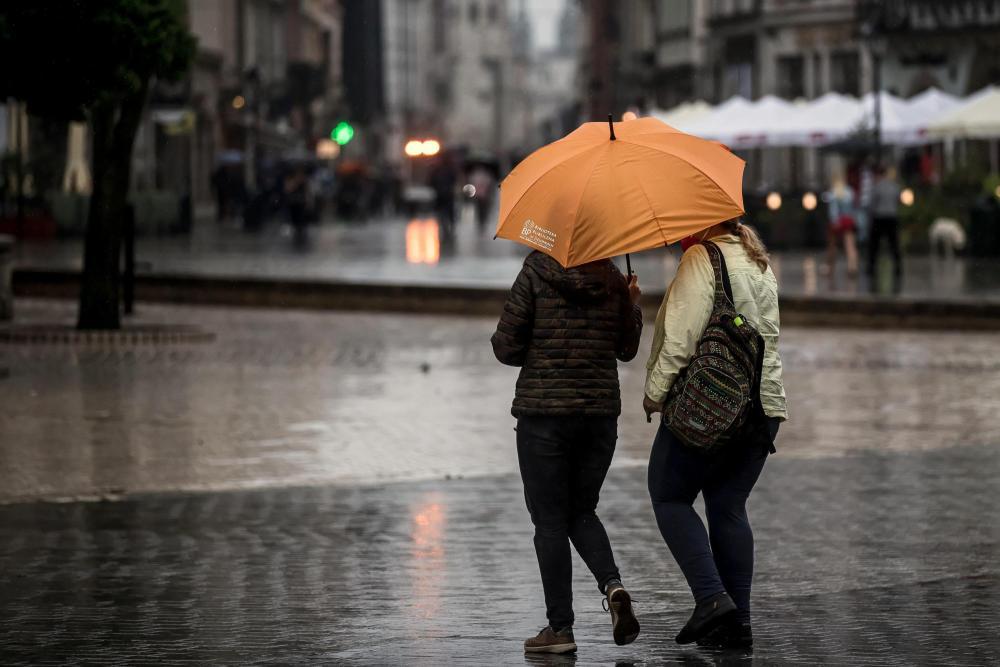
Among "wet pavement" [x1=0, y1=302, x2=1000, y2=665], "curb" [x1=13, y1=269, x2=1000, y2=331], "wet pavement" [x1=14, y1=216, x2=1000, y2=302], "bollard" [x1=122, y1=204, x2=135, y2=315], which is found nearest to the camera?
"wet pavement" [x1=0, y1=302, x2=1000, y2=665]

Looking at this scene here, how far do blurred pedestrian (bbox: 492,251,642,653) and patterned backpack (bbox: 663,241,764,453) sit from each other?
205mm

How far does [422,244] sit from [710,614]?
32517mm

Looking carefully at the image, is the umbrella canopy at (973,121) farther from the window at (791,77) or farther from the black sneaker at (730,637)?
the black sneaker at (730,637)

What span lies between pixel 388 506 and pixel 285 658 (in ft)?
10.6

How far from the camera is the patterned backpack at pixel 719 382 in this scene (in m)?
6.04

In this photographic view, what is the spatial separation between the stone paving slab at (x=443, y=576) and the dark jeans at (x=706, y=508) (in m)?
0.24

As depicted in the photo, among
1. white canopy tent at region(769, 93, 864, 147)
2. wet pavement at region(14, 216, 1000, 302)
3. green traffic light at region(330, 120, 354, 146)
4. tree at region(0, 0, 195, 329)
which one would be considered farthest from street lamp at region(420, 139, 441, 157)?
tree at region(0, 0, 195, 329)

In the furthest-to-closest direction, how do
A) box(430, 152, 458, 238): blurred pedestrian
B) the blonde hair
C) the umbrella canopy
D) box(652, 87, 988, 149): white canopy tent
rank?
box(430, 152, 458, 238): blurred pedestrian, box(652, 87, 988, 149): white canopy tent, the umbrella canopy, the blonde hair

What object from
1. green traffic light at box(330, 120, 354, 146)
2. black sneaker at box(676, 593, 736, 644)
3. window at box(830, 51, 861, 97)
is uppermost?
window at box(830, 51, 861, 97)

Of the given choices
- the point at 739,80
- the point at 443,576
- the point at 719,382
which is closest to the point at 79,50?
the point at 443,576

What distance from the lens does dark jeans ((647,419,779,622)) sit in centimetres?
625

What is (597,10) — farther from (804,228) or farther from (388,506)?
(388,506)

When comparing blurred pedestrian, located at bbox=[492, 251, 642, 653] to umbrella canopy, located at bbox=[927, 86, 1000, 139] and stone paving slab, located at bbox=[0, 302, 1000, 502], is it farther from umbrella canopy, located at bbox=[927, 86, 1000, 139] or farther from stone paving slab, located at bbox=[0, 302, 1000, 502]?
umbrella canopy, located at bbox=[927, 86, 1000, 139]

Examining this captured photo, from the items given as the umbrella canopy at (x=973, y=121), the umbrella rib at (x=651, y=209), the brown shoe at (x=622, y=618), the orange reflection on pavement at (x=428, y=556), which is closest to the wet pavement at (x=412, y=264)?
the umbrella canopy at (x=973, y=121)
